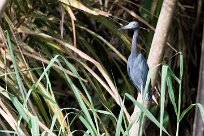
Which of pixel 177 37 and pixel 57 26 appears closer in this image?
pixel 57 26

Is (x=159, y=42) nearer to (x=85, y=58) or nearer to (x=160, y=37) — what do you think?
(x=160, y=37)

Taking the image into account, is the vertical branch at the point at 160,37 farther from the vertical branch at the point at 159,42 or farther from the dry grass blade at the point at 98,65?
the dry grass blade at the point at 98,65

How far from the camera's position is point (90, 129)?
105cm

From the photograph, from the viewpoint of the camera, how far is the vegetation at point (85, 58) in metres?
1.36

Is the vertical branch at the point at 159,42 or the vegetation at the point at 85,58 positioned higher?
the vertical branch at the point at 159,42

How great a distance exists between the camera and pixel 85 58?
1.38 metres

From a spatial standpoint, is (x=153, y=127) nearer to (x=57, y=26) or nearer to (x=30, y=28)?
(x=57, y=26)

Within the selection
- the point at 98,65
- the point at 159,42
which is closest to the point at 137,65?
the point at 159,42

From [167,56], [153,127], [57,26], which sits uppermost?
[57,26]

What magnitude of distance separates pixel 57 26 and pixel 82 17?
0.90ft

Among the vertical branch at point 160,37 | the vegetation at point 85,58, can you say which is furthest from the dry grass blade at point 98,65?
the vertical branch at point 160,37

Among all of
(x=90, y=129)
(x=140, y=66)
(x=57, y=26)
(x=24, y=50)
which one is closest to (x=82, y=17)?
(x=57, y=26)

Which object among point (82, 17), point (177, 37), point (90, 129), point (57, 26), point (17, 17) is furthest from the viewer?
point (177, 37)

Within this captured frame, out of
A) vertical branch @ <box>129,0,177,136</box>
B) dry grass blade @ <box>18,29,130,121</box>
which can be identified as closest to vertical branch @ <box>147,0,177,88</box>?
vertical branch @ <box>129,0,177,136</box>
